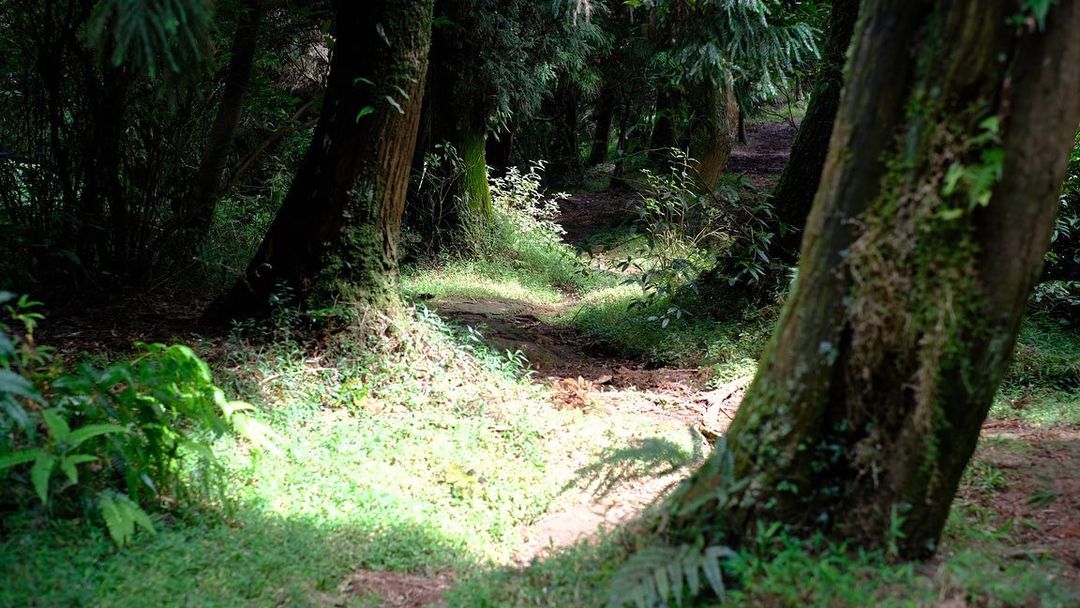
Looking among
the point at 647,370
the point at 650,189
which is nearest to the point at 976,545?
the point at 647,370

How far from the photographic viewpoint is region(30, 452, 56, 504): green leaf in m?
2.81

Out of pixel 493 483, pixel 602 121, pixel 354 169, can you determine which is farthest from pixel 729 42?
pixel 493 483

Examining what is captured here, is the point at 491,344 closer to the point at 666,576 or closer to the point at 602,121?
the point at 666,576

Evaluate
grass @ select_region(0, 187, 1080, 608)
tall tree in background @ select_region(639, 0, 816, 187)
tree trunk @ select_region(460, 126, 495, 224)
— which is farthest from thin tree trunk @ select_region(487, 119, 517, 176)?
grass @ select_region(0, 187, 1080, 608)

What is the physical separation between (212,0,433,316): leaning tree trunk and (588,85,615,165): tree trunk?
1498 cm

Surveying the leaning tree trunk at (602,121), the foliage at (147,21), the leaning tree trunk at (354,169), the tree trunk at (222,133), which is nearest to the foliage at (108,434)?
the foliage at (147,21)

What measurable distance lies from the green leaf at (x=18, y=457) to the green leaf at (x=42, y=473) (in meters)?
0.02

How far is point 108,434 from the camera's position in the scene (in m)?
3.35

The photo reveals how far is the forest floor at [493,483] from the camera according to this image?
2.80 metres

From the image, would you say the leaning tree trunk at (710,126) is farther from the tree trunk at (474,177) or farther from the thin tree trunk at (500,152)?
the tree trunk at (474,177)

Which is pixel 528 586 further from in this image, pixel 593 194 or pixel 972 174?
pixel 593 194

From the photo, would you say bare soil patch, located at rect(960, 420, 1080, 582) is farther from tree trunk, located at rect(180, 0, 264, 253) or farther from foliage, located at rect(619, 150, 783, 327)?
tree trunk, located at rect(180, 0, 264, 253)

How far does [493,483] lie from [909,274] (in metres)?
2.83

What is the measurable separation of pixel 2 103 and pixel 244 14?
204 centimetres
